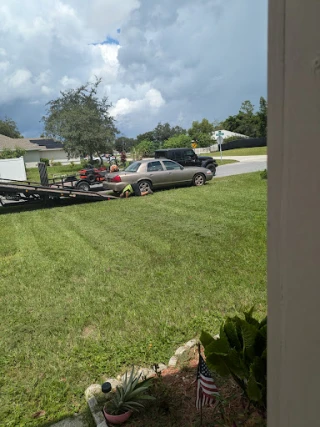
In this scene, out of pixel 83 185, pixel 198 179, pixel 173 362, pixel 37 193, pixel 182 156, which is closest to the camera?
pixel 173 362

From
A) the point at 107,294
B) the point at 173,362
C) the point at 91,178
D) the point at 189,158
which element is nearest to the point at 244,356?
the point at 173,362

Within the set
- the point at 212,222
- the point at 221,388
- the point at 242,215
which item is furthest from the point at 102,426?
the point at 242,215

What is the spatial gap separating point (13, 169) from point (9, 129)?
57.5 m

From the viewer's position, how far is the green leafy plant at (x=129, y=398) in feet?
6.97

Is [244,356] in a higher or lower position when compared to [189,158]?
lower

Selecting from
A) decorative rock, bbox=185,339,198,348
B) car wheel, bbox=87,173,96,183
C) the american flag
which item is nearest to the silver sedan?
car wheel, bbox=87,173,96,183

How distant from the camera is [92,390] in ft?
8.16

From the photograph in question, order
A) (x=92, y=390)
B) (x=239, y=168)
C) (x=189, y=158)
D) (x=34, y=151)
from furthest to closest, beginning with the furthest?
(x=34, y=151)
(x=239, y=168)
(x=189, y=158)
(x=92, y=390)

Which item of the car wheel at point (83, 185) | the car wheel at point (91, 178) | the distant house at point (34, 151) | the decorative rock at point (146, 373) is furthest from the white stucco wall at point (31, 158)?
the decorative rock at point (146, 373)

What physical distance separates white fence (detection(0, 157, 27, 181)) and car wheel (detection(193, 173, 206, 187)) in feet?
48.8

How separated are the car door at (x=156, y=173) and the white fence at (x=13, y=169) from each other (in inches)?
553

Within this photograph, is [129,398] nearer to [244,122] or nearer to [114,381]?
[114,381]

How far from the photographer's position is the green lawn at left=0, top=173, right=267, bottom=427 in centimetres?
276
